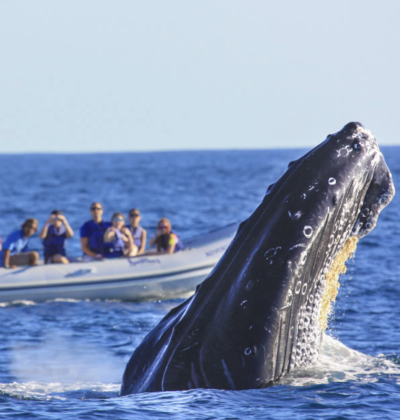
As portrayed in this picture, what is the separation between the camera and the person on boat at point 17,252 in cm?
1747

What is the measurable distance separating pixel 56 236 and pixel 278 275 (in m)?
13.7

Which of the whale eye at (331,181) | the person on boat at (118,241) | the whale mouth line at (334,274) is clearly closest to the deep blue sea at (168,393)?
the whale mouth line at (334,274)

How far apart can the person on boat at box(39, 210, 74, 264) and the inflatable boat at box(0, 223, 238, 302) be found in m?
0.84

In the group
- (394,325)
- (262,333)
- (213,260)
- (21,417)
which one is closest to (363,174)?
(262,333)

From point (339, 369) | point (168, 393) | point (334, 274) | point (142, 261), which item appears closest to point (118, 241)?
point (142, 261)

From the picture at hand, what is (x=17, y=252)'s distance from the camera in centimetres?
1803

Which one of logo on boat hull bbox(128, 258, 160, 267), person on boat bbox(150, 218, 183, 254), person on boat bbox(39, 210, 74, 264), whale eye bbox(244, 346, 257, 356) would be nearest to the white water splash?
whale eye bbox(244, 346, 257, 356)

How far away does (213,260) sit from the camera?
712 inches

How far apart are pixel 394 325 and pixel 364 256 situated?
10.1 meters

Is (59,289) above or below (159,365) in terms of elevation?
below

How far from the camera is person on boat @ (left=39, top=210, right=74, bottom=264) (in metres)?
18.1

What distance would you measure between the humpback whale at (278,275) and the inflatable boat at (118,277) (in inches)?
469

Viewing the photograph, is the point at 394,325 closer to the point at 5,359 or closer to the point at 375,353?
the point at 375,353

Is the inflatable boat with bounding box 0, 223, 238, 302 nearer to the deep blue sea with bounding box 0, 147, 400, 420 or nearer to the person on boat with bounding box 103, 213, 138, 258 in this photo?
the deep blue sea with bounding box 0, 147, 400, 420
